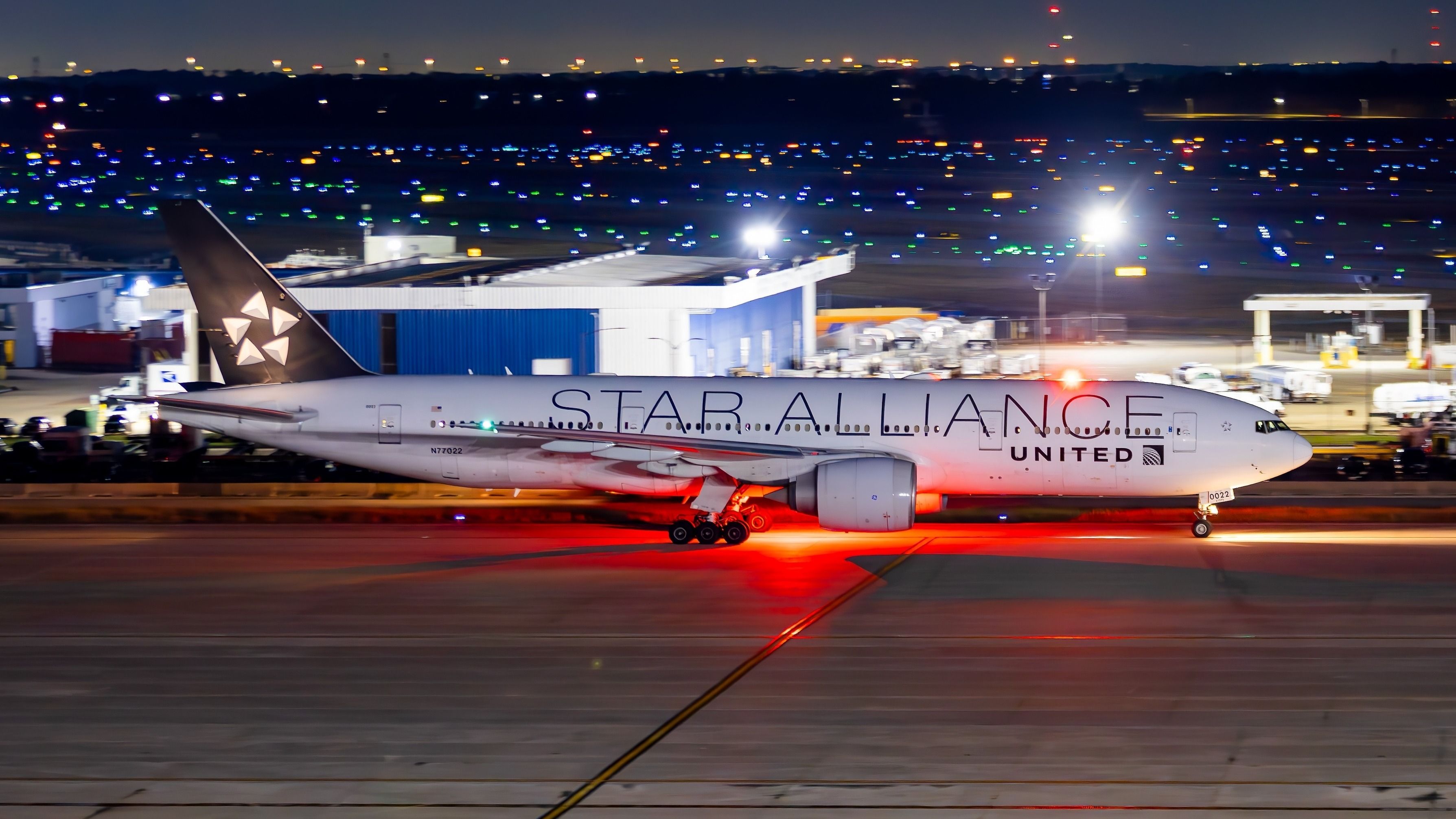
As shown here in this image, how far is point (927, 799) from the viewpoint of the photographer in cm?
1529

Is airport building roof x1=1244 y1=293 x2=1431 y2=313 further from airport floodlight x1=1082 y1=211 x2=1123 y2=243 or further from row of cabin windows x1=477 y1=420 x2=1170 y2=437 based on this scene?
row of cabin windows x1=477 y1=420 x2=1170 y2=437

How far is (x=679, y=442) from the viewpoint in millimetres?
31422

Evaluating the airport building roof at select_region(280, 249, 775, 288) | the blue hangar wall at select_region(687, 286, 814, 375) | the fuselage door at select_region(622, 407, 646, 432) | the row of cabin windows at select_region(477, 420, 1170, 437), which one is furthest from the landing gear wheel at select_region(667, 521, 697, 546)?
the airport building roof at select_region(280, 249, 775, 288)

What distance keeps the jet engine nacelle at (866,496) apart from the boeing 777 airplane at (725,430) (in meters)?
0.51

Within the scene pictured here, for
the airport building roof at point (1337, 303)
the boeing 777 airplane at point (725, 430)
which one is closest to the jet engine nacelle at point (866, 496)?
the boeing 777 airplane at point (725, 430)

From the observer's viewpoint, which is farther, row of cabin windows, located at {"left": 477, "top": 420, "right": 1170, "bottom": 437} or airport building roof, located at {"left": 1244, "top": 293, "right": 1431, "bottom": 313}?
airport building roof, located at {"left": 1244, "top": 293, "right": 1431, "bottom": 313}

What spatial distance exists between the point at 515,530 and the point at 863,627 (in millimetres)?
12717

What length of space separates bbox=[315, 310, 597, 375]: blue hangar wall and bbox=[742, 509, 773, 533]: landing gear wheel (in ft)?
54.1

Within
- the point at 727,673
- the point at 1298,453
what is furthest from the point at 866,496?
the point at 1298,453

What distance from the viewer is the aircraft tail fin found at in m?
34.0

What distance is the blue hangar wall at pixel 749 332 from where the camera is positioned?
169 ft

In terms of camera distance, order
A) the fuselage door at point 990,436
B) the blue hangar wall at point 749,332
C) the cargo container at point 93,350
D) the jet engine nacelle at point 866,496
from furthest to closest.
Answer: the cargo container at point 93,350 → the blue hangar wall at point 749,332 → the fuselage door at point 990,436 → the jet engine nacelle at point 866,496

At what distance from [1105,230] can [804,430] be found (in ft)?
260

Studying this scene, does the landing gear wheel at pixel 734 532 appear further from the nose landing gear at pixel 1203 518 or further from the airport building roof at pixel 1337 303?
the airport building roof at pixel 1337 303
